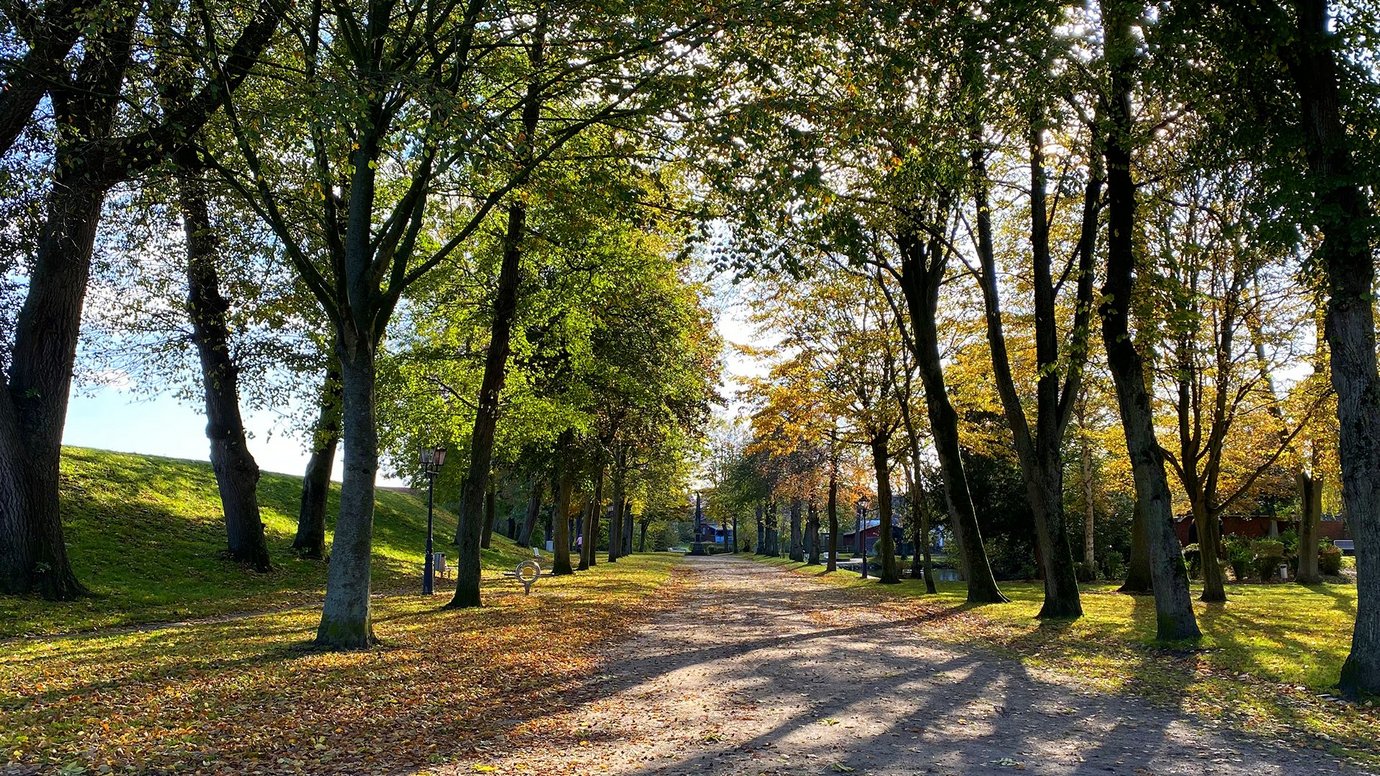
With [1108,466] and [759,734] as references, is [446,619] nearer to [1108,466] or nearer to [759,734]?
[759,734]

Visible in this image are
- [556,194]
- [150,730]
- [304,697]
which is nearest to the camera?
[150,730]

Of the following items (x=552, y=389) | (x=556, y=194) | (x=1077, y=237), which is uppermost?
(x=1077, y=237)

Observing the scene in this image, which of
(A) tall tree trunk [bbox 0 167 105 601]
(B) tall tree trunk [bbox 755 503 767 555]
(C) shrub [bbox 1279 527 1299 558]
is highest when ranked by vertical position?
(A) tall tree trunk [bbox 0 167 105 601]

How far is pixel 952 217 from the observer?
56.0 feet

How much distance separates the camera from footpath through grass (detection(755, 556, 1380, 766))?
23.0ft

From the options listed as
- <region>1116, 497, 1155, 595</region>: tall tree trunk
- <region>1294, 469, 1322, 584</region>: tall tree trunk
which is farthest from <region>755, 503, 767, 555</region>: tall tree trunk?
<region>1116, 497, 1155, 595</region>: tall tree trunk

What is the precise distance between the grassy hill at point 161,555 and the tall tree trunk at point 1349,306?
14975 millimetres

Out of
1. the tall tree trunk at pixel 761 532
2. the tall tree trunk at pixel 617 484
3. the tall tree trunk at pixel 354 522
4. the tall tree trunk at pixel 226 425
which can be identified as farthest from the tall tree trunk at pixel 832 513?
the tall tree trunk at pixel 761 532

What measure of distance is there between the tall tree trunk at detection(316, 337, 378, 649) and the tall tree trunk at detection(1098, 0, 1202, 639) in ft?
32.7

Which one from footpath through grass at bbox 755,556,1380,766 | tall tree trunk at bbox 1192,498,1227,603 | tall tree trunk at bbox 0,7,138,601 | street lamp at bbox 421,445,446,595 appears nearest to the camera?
footpath through grass at bbox 755,556,1380,766

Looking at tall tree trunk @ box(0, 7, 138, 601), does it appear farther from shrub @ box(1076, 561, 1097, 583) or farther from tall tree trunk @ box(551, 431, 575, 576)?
shrub @ box(1076, 561, 1097, 583)

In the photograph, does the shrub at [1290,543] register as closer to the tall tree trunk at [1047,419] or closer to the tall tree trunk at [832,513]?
the tall tree trunk at [832,513]

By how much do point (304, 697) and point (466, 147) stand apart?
5308mm

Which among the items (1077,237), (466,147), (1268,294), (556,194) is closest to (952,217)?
(1077,237)
